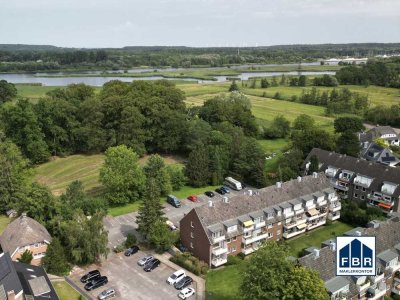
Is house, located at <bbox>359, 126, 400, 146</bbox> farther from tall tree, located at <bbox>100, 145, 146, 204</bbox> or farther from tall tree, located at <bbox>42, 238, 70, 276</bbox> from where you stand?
tall tree, located at <bbox>42, 238, 70, 276</bbox>

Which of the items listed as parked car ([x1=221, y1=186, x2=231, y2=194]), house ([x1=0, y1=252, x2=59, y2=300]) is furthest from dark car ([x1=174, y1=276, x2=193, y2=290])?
parked car ([x1=221, y1=186, x2=231, y2=194])

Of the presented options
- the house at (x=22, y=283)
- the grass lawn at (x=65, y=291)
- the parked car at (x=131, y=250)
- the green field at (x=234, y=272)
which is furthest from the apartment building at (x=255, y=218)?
the house at (x=22, y=283)

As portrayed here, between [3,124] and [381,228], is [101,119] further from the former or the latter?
[381,228]

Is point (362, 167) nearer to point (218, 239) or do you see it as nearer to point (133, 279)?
point (218, 239)

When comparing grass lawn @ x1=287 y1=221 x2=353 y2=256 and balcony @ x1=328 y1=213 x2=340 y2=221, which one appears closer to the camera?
grass lawn @ x1=287 y1=221 x2=353 y2=256

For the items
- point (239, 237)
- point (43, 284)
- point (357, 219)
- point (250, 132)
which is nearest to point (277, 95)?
point (250, 132)

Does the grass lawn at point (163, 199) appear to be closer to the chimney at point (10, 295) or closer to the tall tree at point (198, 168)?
the tall tree at point (198, 168)
